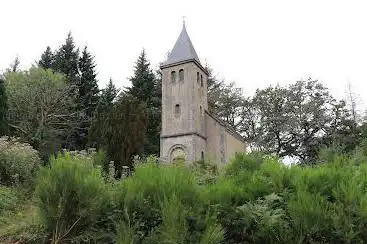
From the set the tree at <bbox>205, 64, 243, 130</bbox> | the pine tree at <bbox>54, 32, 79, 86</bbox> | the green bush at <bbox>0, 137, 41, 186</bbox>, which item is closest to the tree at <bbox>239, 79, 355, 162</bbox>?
the tree at <bbox>205, 64, 243, 130</bbox>

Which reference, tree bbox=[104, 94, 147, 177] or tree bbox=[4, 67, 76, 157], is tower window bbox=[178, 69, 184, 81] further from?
tree bbox=[4, 67, 76, 157]

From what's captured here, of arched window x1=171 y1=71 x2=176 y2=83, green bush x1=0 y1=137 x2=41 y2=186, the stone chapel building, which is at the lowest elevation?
green bush x1=0 y1=137 x2=41 y2=186

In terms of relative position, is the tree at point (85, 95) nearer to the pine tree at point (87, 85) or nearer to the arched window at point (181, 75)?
the pine tree at point (87, 85)

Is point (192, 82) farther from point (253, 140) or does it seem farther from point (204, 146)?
point (253, 140)

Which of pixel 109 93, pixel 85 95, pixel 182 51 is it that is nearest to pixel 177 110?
pixel 182 51

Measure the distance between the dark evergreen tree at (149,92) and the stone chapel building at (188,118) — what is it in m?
4.46

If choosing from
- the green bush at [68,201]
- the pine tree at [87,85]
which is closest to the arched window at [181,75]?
the pine tree at [87,85]

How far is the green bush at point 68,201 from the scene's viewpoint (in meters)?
4.72

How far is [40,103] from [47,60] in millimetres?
10495

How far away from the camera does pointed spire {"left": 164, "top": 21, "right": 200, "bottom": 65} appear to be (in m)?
32.4

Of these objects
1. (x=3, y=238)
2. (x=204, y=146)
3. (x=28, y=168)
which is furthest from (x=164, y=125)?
(x=3, y=238)

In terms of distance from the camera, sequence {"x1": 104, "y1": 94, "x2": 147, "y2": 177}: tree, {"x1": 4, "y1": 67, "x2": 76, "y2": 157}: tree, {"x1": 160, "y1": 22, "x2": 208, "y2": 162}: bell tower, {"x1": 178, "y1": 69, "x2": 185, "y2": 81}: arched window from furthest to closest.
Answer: {"x1": 4, "y1": 67, "x2": 76, "y2": 157}: tree → {"x1": 178, "y1": 69, "x2": 185, "y2": 81}: arched window → {"x1": 160, "y1": 22, "x2": 208, "y2": 162}: bell tower → {"x1": 104, "y1": 94, "x2": 147, "y2": 177}: tree

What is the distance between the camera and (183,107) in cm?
3103

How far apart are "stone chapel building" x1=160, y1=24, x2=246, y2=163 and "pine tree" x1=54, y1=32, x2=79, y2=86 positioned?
11519 millimetres
